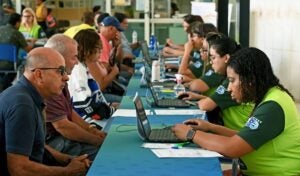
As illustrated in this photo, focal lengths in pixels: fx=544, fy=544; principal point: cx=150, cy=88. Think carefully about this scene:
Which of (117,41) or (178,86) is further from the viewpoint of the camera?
(117,41)

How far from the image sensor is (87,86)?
3920 millimetres

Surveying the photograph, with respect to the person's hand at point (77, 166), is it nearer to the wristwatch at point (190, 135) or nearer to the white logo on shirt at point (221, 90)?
the wristwatch at point (190, 135)

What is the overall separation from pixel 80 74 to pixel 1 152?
61.7 inches

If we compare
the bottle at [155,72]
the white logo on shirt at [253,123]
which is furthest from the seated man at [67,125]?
the bottle at [155,72]

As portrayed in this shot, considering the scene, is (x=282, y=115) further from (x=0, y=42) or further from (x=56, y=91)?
(x=0, y=42)

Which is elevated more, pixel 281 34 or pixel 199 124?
pixel 281 34

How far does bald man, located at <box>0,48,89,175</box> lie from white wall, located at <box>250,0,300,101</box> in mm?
5227

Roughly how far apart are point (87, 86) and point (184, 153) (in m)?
1.52

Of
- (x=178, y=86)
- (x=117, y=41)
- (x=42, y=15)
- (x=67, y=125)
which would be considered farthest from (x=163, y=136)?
(x=42, y=15)

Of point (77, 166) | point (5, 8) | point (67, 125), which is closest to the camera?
point (77, 166)

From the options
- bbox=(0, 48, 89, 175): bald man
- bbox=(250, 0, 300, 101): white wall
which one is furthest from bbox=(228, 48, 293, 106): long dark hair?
bbox=(250, 0, 300, 101): white wall

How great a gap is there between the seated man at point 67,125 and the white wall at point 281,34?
4376mm

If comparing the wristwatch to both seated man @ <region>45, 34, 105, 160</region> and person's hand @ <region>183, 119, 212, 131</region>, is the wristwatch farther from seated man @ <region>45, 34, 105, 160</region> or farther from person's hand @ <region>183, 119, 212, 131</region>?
seated man @ <region>45, 34, 105, 160</region>

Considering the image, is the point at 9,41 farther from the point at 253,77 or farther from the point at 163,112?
the point at 253,77
